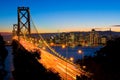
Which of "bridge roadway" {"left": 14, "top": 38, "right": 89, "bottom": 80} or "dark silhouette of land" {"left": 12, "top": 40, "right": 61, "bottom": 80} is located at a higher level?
"dark silhouette of land" {"left": 12, "top": 40, "right": 61, "bottom": 80}

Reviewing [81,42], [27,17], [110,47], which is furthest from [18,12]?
[110,47]

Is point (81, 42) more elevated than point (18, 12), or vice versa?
point (18, 12)

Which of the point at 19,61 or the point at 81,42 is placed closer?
the point at 19,61

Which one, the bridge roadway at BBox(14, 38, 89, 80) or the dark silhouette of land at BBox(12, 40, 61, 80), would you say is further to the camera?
the bridge roadway at BBox(14, 38, 89, 80)

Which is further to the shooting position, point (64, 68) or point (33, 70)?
point (64, 68)

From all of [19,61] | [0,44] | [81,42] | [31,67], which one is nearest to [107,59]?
[31,67]

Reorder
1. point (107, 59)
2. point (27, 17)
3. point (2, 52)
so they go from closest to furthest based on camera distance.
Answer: point (107, 59) → point (2, 52) → point (27, 17)

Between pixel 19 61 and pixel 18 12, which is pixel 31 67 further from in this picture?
pixel 18 12

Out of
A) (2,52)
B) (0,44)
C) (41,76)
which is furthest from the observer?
(2,52)

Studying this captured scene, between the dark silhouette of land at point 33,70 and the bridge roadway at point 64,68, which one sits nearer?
the dark silhouette of land at point 33,70

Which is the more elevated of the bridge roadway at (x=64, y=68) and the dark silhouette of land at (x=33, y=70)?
the dark silhouette of land at (x=33, y=70)

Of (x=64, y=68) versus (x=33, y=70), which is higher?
(x=33, y=70)
